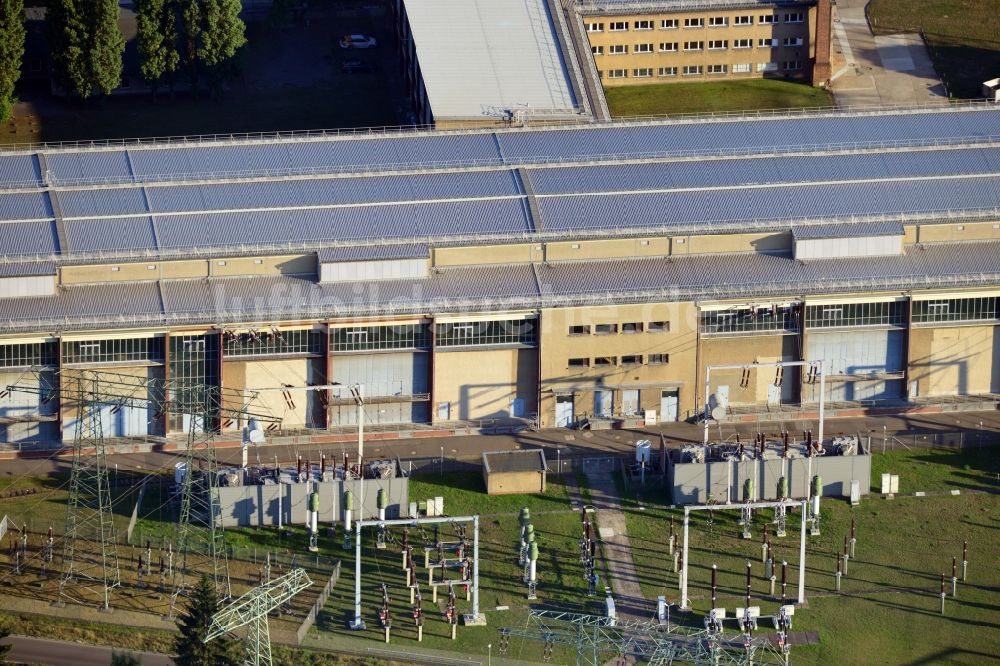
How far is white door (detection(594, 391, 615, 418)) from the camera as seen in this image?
7790 inches

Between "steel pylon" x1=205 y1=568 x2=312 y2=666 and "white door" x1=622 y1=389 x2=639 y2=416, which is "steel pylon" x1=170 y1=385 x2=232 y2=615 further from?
"white door" x1=622 y1=389 x2=639 y2=416

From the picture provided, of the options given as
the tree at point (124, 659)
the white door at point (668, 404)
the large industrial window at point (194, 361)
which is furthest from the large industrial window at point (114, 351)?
the white door at point (668, 404)

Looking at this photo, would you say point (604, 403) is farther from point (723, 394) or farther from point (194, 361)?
point (194, 361)

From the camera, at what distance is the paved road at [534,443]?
191500 mm

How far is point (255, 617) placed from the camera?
16550 cm

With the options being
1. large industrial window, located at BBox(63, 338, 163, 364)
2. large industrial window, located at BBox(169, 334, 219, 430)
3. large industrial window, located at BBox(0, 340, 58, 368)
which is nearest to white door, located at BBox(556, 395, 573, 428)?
large industrial window, located at BBox(169, 334, 219, 430)

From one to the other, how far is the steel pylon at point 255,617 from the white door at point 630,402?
33402 millimetres

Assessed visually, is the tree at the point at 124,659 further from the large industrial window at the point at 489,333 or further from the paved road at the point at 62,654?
the large industrial window at the point at 489,333

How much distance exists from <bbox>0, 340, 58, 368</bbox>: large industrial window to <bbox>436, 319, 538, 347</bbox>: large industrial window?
2601 cm

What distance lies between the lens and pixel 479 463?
193000 millimetres

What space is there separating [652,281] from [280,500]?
3122 cm

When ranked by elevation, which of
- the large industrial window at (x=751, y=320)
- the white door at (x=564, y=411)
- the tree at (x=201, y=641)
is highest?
the large industrial window at (x=751, y=320)

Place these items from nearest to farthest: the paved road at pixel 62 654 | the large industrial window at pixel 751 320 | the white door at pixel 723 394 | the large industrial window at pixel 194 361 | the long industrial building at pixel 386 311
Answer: the paved road at pixel 62 654, the large industrial window at pixel 194 361, the long industrial building at pixel 386 311, the large industrial window at pixel 751 320, the white door at pixel 723 394

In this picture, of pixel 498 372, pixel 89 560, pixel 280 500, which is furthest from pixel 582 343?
pixel 89 560
